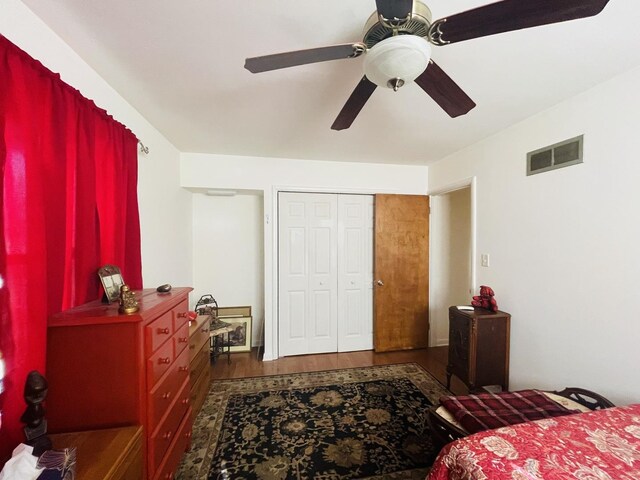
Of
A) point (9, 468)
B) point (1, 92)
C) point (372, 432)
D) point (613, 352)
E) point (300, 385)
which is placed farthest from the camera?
point (300, 385)

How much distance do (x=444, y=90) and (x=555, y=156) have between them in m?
1.32

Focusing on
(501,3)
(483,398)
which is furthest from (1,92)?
(483,398)

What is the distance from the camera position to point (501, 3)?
2.48ft

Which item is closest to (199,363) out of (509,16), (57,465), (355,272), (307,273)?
(57,465)

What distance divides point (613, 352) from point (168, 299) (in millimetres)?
2680

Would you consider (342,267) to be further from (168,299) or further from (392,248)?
(168,299)

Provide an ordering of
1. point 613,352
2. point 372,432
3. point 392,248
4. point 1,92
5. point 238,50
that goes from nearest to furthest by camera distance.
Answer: point 1,92 < point 238,50 < point 613,352 < point 372,432 < point 392,248

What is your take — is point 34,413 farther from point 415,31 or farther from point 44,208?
point 415,31

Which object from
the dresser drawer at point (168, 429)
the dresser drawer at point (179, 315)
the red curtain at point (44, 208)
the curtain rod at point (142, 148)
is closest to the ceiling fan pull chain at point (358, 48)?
the red curtain at point (44, 208)

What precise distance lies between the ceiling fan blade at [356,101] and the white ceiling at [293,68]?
245 millimetres

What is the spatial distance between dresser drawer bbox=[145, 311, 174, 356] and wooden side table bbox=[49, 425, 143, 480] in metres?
0.31

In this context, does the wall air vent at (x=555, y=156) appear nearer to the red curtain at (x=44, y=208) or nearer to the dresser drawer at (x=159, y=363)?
the dresser drawer at (x=159, y=363)

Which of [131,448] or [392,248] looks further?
[392,248]

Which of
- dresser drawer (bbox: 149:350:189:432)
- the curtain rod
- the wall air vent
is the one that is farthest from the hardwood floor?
the curtain rod
